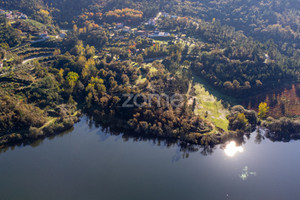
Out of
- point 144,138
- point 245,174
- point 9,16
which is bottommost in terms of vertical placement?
point 245,174

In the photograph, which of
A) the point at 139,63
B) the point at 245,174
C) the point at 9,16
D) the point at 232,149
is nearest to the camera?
the point at 245,174

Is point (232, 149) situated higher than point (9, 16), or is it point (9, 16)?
point (9, 16)

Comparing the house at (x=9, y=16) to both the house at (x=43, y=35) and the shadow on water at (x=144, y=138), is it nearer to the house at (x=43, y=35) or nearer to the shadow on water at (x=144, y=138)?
the house at (x=43, y=35)

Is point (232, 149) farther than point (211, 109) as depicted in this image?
No

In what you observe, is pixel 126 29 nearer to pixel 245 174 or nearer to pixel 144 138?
pixel 144 138

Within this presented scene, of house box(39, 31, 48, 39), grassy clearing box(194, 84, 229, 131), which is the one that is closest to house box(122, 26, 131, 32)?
house box(39, 31, 48, 39)

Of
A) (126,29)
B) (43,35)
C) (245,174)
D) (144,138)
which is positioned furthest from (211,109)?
(43,35)

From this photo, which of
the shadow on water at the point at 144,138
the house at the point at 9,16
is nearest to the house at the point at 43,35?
the house at the point at 9,16

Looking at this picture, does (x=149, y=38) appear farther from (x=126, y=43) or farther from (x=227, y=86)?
(x=227, y=86)
